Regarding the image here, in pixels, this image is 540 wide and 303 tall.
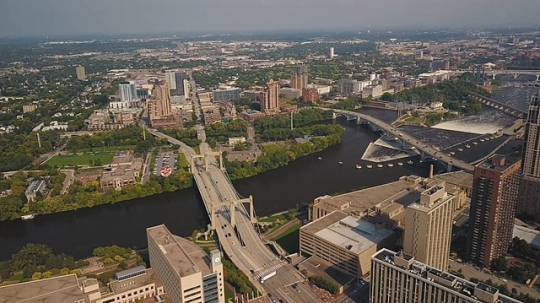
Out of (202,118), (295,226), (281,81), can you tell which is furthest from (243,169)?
(281,81)

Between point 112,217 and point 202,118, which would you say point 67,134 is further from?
point 112,217

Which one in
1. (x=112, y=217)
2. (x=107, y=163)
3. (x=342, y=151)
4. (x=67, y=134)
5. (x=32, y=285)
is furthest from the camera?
(x=67, y=134)

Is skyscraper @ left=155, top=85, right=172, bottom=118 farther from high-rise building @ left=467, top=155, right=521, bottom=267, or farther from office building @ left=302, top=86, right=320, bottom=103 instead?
high-rise building @ left=467, top=155, right=521, bottom=267

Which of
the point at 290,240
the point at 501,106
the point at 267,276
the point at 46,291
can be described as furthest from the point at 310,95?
the point at 46,291

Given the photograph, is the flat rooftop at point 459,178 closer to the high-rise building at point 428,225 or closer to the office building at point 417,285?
the high-rise building at point 428,225

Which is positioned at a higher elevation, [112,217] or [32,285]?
[32,285]

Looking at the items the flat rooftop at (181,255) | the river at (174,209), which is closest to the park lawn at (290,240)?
the river at (174,209)

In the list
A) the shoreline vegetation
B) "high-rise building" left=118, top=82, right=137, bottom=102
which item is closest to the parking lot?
the shoreline vegetation

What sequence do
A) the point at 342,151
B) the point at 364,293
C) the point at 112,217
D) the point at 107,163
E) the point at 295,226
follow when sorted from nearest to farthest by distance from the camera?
the point at 364,293, the point at 295,226, the point at 112,217, the point at 107,163, the point at 342,151
